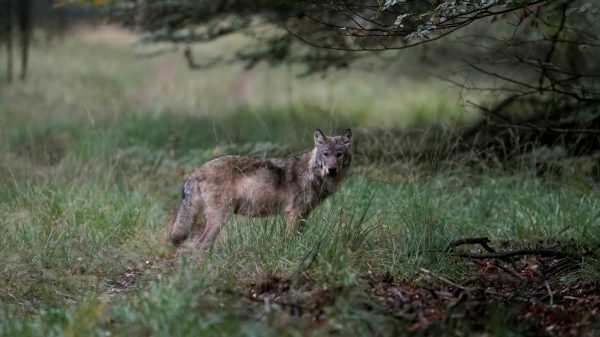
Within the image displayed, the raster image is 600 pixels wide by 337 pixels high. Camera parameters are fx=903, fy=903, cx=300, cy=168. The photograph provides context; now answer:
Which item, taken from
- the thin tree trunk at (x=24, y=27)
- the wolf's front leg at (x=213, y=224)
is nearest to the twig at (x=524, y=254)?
the wolf's front leg at (x=213, y=224)

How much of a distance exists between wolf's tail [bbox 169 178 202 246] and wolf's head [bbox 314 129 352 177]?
128 cm

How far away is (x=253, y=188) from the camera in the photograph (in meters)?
9.30

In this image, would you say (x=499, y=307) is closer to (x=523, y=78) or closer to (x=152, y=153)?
(x=152, y=153)

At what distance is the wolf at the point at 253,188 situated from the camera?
9180mm

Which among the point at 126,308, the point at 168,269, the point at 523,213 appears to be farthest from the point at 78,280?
the point at 523,213

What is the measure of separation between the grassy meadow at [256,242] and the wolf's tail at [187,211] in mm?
274

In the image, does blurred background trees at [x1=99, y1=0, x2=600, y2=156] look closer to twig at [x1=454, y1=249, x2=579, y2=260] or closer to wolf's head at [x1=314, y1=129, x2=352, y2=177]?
wolf's head at [x1=314, y1=129, x2=352, y2=177]

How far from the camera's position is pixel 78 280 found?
25.9ft

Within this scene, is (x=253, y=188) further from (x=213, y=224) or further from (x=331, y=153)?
(x=331, y=153)

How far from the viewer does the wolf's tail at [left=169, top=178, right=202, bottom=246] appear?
9.20m

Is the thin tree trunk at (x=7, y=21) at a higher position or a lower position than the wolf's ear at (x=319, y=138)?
lower

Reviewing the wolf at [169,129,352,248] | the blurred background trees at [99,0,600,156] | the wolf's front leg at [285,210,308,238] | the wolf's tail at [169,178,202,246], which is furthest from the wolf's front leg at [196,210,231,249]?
the blurred background trees at [99,0,600,156]

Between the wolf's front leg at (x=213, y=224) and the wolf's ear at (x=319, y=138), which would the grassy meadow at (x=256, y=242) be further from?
the wolf's ear at (x=319, y=138)

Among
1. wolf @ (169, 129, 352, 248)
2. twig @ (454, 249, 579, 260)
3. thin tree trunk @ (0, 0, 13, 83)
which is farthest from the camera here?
thin tree trunk @ (0, 0, 13, 83)
